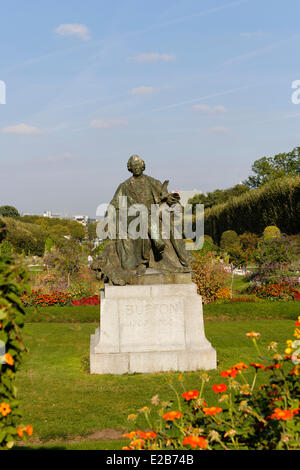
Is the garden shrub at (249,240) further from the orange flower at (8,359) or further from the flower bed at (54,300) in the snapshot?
the orange flower at (8,359)

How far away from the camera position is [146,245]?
8617 millimetres

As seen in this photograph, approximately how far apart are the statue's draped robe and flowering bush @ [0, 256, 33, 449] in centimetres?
567

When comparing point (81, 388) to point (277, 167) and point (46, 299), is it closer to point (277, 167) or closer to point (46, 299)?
point (46, 299)

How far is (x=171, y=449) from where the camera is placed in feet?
10.5

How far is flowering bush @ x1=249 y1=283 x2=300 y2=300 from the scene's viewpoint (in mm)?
16513

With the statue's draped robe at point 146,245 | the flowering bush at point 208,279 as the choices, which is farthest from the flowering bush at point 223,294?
the statue's draped robe at point 146,245

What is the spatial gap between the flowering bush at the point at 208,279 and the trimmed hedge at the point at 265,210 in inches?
635

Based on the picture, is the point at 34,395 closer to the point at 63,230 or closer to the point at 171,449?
the point at 171,449

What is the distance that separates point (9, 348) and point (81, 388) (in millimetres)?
4689

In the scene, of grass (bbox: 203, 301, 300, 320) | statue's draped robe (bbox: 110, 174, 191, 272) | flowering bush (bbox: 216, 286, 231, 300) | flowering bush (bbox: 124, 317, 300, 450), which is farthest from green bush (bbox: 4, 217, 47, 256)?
flowering bush (bbox: 124, 317, 300, 450)

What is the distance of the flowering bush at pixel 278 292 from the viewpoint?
54.2 feet

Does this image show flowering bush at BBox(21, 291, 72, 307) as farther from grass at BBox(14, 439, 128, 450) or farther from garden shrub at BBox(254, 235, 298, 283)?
grass at BBox(14, 439, 128, 450)
